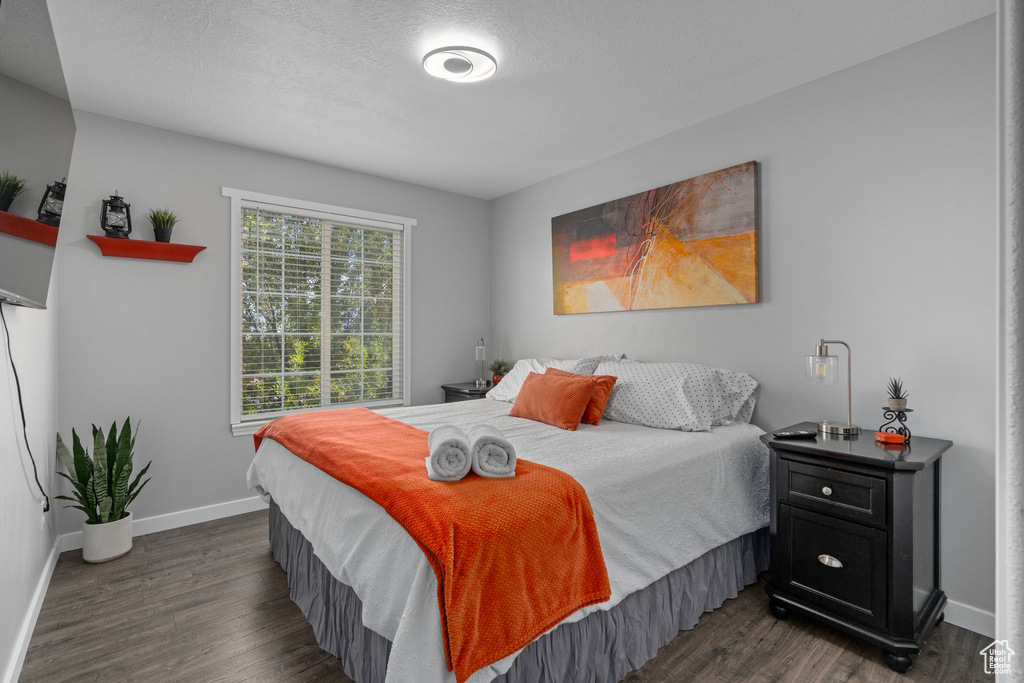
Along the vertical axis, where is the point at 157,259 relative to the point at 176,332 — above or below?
above

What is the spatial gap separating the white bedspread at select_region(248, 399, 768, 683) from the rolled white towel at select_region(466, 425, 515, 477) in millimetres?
263

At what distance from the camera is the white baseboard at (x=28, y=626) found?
1.76m

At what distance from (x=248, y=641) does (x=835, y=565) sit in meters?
2.44

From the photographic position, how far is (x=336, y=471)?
6.25 feet

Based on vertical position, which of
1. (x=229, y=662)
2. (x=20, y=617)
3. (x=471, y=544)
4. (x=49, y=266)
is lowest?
(x=229, y=662)

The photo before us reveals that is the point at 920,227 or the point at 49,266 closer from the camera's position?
the point at 49,266

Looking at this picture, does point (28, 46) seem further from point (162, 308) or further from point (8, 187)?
point (162, 308)

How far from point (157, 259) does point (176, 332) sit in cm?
48

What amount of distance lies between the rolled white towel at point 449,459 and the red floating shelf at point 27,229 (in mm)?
1290

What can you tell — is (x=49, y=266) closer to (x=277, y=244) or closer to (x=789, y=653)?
(x=277, y=244)

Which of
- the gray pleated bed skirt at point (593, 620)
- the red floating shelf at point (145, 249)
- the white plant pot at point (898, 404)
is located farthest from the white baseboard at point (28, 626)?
the white plant pot at point (898, 404)

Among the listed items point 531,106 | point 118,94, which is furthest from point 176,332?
point 531,106

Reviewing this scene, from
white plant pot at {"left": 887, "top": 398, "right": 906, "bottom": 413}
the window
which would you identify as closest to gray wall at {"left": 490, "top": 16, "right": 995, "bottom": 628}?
white plant pot at {"left": 887, "top": 398, "right": 906, "bottom": 413}

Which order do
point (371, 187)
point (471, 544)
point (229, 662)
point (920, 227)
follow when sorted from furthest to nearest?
point (371, 187), point (920, 227), point (229, 662), point (471, 544)
